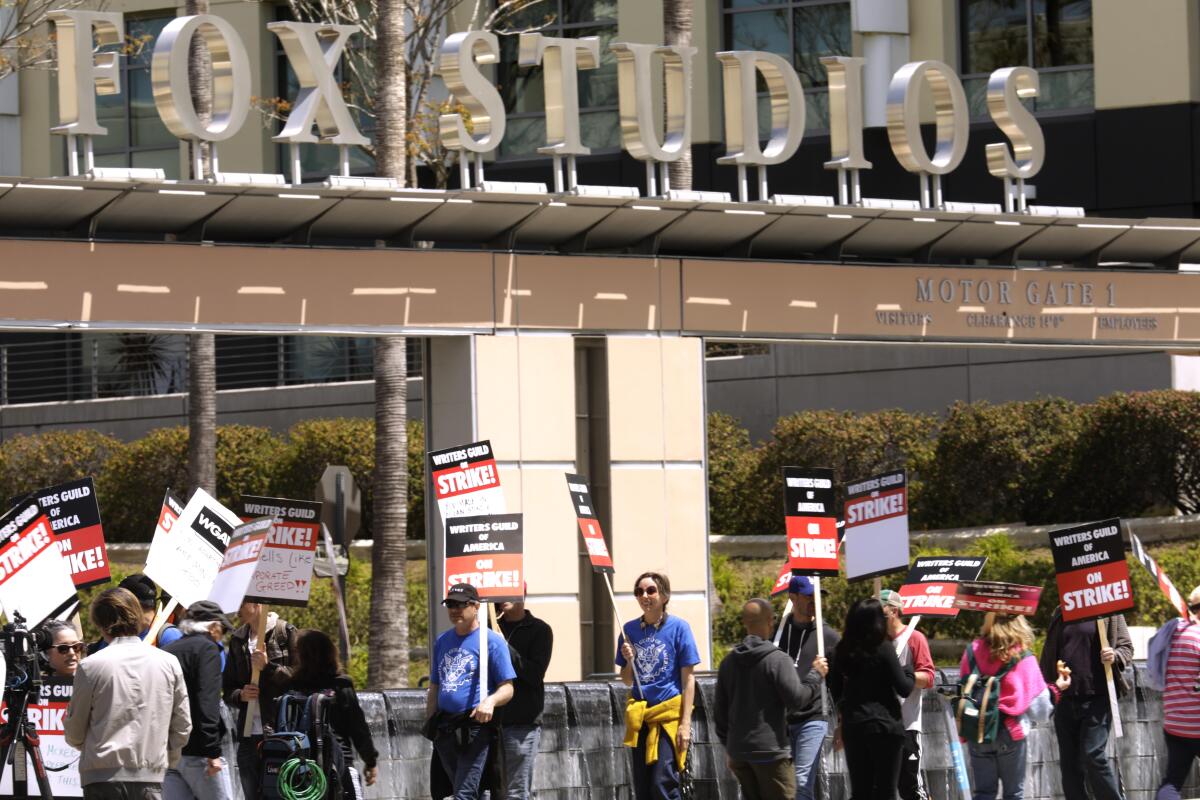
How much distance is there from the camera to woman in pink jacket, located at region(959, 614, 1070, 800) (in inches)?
497

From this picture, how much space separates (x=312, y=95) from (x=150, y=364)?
22.4 meters

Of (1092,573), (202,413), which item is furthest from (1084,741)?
(202,413)

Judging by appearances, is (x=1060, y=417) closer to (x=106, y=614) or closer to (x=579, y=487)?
(x=579, y=487)

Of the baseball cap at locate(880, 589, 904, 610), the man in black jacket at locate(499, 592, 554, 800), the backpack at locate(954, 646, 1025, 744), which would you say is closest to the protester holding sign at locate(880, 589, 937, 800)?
the baseball cap at locate(880, 589, 904, 610)

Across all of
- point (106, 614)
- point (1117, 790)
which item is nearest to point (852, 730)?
point (1117, 790)

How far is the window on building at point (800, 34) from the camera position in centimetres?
3319

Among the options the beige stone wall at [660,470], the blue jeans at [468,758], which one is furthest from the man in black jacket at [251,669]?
the beige stone wall at [660,470]

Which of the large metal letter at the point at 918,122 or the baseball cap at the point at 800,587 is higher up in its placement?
the large metal letter at the point at 918,122

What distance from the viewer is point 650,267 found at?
1603cm

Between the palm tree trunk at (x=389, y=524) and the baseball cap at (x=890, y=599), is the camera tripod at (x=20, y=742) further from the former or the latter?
the palm tree trunk at (x=389, y=524)

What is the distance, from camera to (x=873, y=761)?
1188 cm

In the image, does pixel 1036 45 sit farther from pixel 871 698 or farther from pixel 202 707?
pixel 202 707

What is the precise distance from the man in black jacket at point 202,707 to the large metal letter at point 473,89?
5.20 metres

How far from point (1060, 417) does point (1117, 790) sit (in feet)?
48.3
